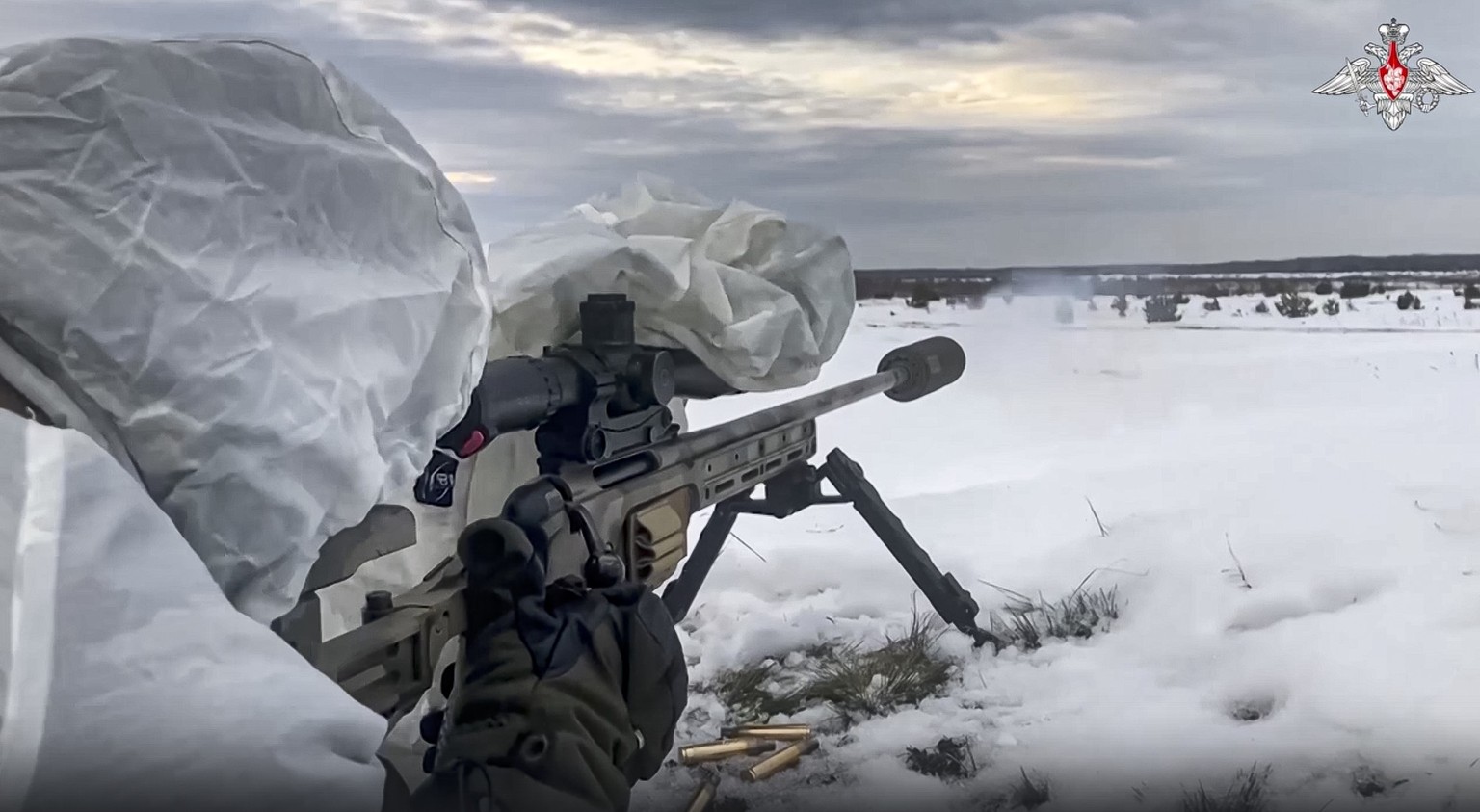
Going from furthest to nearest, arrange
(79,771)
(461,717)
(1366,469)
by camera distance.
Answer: (1366,469), (461,717), (79,771)

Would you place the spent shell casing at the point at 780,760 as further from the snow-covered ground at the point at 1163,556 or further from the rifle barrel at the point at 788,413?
the rifle barrel at the point at 788,413

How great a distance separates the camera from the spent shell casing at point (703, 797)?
1321 mm

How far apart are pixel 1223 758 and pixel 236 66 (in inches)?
51.7

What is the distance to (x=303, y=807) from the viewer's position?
409mm

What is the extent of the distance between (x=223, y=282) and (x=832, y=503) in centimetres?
123

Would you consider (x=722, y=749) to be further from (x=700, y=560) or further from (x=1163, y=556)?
(x=1163, y=556)

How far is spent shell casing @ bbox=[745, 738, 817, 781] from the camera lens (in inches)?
53.9

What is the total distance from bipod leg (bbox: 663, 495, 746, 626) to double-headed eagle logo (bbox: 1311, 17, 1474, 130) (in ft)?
4.14

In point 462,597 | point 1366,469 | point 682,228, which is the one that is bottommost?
point 1366,469

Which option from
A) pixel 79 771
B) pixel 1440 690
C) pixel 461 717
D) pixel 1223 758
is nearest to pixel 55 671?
pixel 79 771

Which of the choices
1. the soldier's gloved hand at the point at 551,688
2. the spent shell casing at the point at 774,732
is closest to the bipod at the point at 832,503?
the spent shell casing at the point at 774,732

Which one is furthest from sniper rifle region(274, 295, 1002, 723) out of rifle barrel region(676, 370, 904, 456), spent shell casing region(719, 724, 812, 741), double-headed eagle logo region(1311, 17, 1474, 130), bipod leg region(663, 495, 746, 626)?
double-headed eagle logo region(1311, 17, 1474, 130)

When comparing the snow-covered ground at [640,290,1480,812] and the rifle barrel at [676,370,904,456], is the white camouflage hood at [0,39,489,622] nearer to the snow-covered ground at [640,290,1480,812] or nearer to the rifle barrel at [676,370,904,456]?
the rifle barrel at [676,370,904,456]

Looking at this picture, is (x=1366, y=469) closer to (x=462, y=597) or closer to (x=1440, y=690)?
(x=1440, y=690)
